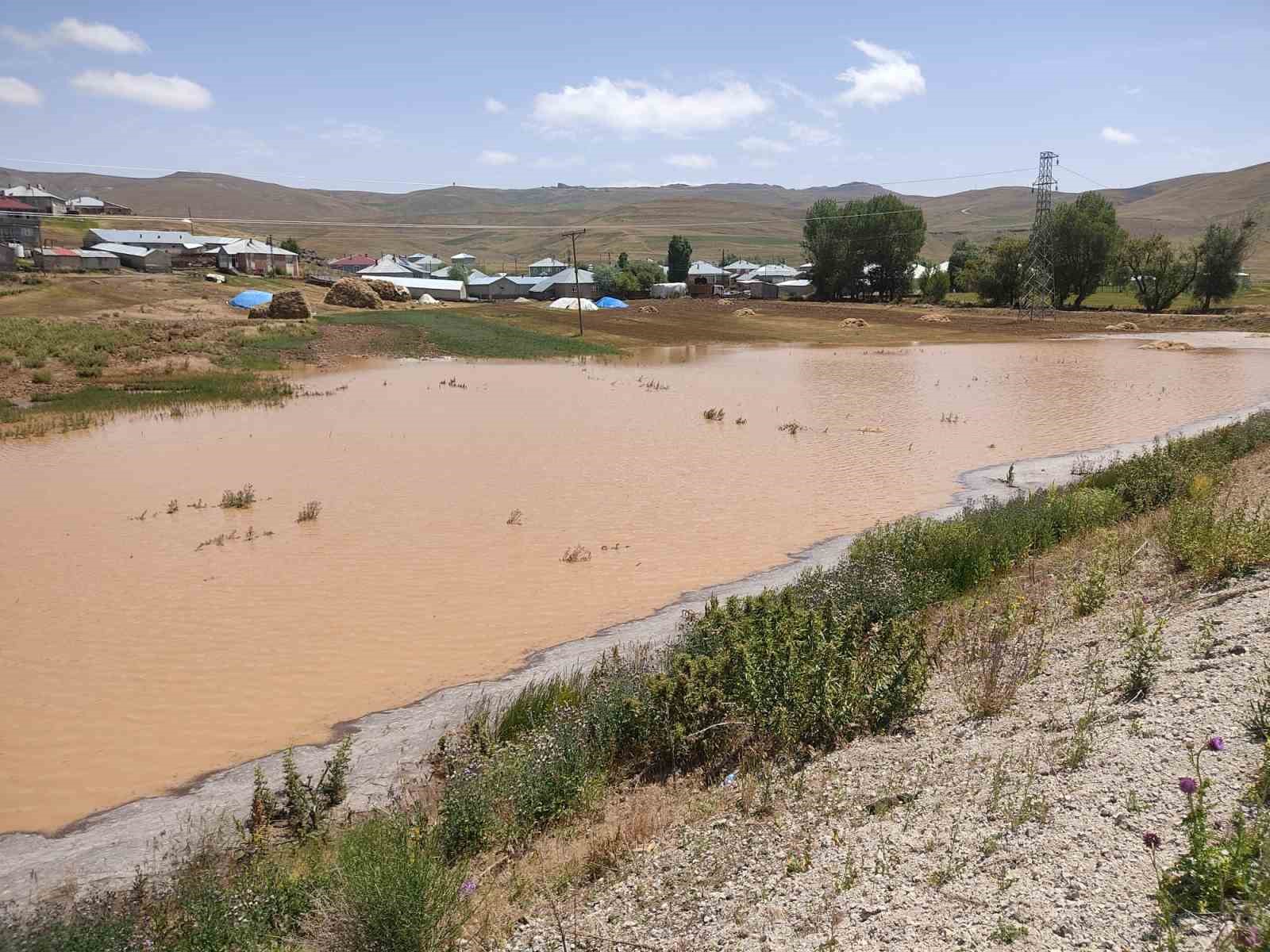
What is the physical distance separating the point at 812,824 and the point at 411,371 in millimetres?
39111

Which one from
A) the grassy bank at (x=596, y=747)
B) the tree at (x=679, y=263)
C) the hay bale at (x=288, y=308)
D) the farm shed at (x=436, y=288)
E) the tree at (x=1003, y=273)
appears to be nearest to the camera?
the grassy bank at (x=596, y=747)

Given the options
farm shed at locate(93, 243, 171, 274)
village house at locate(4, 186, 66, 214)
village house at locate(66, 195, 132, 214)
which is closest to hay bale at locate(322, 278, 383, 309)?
farm shed at locate(93, 243, 171, 274)

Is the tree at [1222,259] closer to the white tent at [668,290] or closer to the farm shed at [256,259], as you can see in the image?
the white tent at [668,290]

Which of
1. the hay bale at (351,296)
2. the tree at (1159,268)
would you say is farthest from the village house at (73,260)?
the tree at (1159,268)

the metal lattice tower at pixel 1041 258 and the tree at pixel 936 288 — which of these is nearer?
the metal lattice tower at pixel 1041 258

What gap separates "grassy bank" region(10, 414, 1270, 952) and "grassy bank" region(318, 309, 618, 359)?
40.6 meters

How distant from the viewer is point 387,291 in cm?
7669

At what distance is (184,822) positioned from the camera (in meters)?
7.21

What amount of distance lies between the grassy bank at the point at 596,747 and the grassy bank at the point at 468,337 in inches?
1598

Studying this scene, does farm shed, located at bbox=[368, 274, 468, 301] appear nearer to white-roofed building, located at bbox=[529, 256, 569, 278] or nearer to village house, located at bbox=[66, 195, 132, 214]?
white-roofed building, located at bbox=[529, 256, 569, 278]

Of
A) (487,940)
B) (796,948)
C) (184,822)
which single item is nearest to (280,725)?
(184,822)

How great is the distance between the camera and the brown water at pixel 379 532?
370 inches

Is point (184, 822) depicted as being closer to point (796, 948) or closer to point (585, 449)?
point (796, 948)

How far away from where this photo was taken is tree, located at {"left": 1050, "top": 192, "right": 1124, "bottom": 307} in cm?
7788
